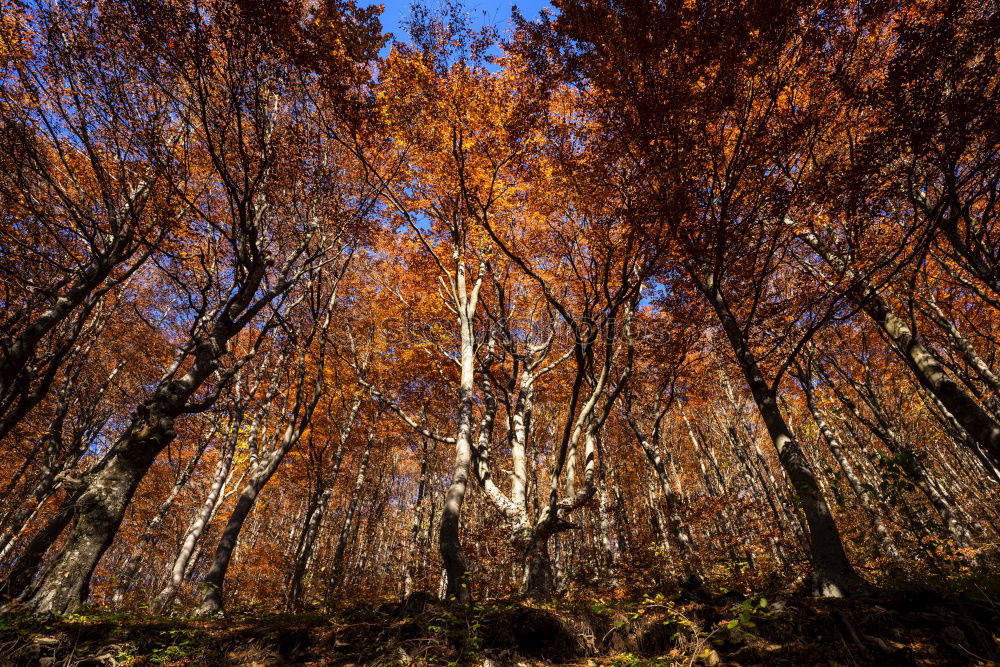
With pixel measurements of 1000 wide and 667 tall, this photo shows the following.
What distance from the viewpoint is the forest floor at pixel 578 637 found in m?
2.80

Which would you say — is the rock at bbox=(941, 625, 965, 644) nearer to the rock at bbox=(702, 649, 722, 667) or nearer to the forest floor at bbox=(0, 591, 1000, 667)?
the forest floor at bbox=(0, 591, 1000, 667)

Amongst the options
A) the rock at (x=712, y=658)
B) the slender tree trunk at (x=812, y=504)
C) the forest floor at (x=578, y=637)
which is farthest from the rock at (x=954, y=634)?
the slender tree trunk at (x=812, y=504)

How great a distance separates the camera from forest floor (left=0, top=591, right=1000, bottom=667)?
280 centimetres

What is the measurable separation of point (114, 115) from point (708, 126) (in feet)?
34.6

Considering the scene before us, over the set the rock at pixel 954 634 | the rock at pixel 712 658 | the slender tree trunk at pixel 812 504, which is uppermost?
the slender tree trunk at pixel 812 504

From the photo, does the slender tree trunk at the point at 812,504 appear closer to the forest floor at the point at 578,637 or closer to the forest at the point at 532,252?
the forest at the point at 532,252

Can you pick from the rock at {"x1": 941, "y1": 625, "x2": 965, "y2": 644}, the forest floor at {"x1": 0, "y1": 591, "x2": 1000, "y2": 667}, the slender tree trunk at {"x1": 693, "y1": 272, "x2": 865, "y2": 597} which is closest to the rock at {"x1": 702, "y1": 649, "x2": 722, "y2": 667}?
the forest floor at {"x1": 0, "y1": 591, "x2": 1000, "y2": 667}

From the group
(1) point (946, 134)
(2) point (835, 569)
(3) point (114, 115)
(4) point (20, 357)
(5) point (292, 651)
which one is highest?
(3) point (114, 115)

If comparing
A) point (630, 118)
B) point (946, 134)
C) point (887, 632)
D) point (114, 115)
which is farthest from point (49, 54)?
point (946, 134)

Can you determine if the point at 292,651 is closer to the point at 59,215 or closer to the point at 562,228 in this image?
the point at 562,228

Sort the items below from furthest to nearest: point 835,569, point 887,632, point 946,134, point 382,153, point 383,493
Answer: point 383,493, point 382,153, point 946,134, point 835,569, point 887,632

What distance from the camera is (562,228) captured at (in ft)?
32.4

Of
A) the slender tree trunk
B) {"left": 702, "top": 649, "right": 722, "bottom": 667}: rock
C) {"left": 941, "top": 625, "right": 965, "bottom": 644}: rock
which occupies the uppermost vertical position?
the slender tree trunk

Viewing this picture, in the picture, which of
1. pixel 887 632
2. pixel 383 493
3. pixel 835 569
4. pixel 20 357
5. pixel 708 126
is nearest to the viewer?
pixel 887 632
